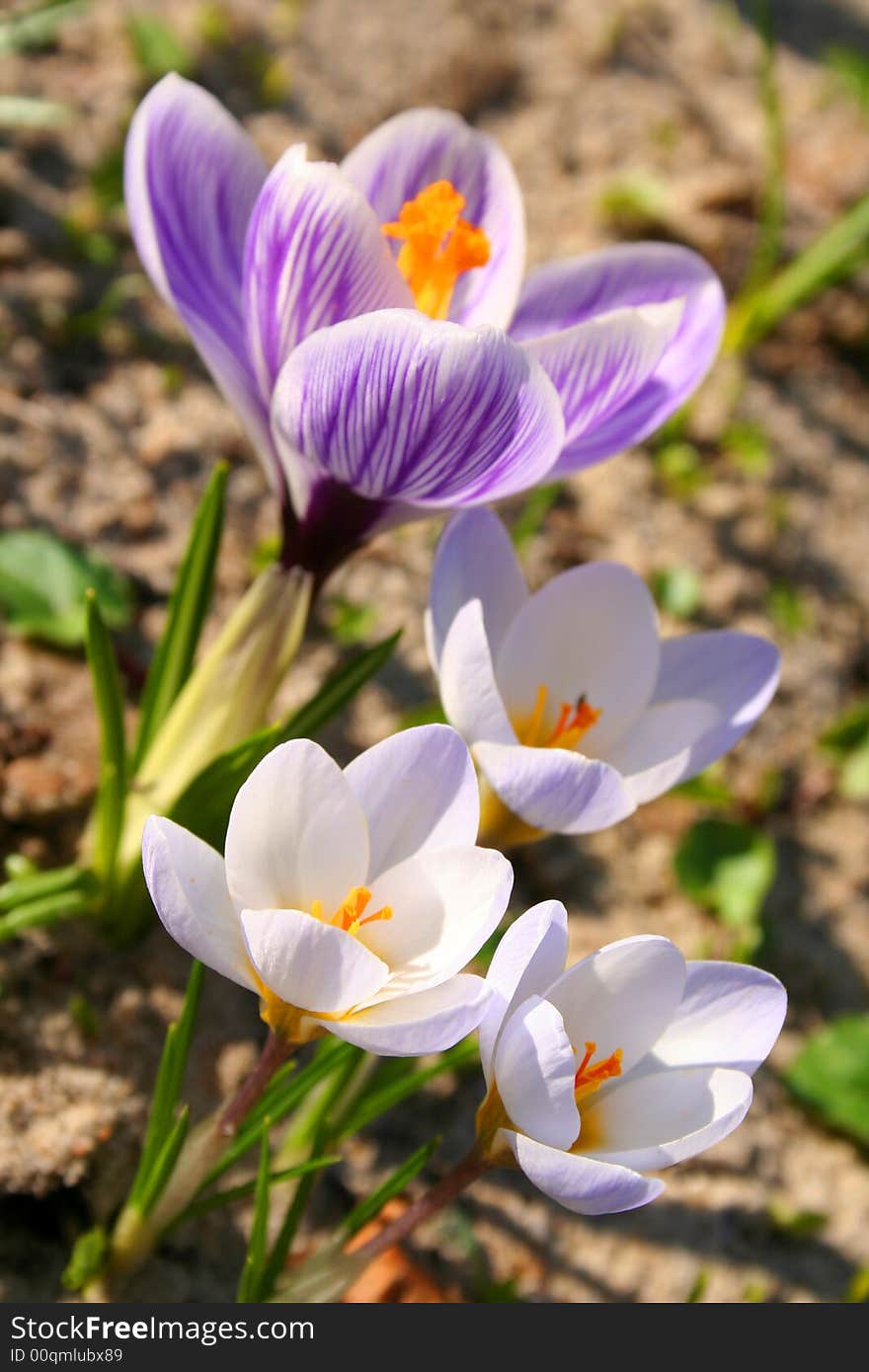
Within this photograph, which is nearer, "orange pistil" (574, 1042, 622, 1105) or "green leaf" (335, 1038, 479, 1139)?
"orange pistil" (574, 1042, 622, 1105)

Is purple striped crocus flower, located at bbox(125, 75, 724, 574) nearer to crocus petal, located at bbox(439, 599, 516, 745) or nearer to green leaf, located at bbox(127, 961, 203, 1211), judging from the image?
crocus petal, located at bbox(439, 599, 516, 745)

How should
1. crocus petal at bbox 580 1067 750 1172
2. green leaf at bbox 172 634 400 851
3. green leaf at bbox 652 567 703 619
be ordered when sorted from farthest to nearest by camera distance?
green leaf at bbox 652 567 703 619 < green leaf at bbox 172 634 400 851 < crocus petal at bbox 580 1067 750 1172

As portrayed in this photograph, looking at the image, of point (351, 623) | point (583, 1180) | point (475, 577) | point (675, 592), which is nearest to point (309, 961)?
point (583, 1180)

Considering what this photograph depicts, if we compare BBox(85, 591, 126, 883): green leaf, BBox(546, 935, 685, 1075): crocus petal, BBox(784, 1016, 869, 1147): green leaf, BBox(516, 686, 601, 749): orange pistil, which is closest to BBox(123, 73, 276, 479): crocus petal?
BBox(85, 591, 126, 883): green leaf

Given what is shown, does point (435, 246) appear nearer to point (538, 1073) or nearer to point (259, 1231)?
point (538, 1073)

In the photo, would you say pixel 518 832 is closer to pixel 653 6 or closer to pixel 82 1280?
pixel 82 1280
